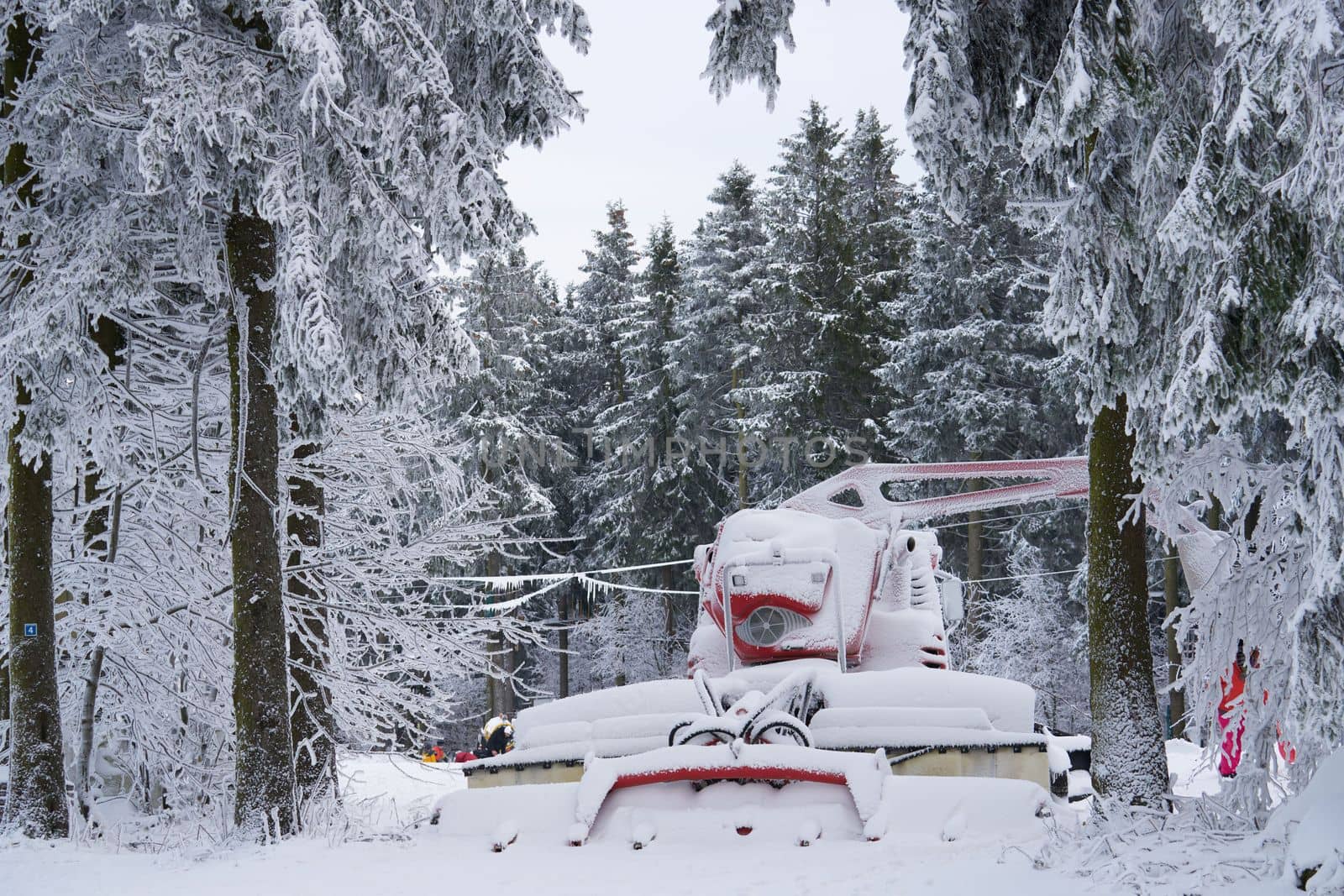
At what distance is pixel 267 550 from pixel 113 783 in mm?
5561

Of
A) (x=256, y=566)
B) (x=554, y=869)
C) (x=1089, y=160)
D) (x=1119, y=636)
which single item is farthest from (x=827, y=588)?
(x=256, y=566)

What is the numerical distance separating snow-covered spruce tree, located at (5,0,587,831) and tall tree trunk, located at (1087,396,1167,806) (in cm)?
549

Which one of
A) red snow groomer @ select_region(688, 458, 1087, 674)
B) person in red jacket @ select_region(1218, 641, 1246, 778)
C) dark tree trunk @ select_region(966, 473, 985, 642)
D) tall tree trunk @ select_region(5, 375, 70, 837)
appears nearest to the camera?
person in red jacket @ select_region(1218, 641, 1246, 778)

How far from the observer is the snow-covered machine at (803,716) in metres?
6.09

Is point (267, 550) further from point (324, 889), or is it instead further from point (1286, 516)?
point (1286, 516)

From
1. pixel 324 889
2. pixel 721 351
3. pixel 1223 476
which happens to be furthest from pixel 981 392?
pixel 324 889

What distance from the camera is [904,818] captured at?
19.4 feet

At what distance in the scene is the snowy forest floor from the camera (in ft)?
16.8

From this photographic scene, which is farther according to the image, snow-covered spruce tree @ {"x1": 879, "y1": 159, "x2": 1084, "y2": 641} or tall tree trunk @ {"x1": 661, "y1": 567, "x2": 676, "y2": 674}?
tall tree trunk @ {"x1": 661, "y1": 567, "x2": 676, "y2": 674}

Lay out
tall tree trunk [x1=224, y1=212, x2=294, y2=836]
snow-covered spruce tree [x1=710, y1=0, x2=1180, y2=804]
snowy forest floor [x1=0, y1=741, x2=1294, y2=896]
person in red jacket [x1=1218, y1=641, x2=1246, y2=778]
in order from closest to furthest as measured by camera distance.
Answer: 1. snowy forest floor [x1=0, y1=741, x2=1294, y2=896]
2. person in red jacket [x1=1218, y1=641, x2=1246, y2=778]
3. snow-covered spruce tree [x1=710, y1=0, x2=1180, y2=804]
4. tall tree trunk [x1=224, y1=212, x2=294, y2=836]

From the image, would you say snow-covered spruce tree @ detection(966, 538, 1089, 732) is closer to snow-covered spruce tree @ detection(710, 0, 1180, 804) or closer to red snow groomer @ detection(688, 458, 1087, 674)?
red snow groomer @ detection(688, 458, 1087, 674)

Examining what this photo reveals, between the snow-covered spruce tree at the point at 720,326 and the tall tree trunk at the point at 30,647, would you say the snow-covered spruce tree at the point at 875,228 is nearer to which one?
the snow-covered spruce tree at the point at 720,326

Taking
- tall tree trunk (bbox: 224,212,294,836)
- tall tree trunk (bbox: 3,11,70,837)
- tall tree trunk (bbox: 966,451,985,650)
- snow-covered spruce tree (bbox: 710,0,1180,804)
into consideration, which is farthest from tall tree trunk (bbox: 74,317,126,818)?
tall tree trunk (bbox: 966,451,985,650)

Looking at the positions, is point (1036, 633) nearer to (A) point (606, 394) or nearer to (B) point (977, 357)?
(B) point (977, 357)
